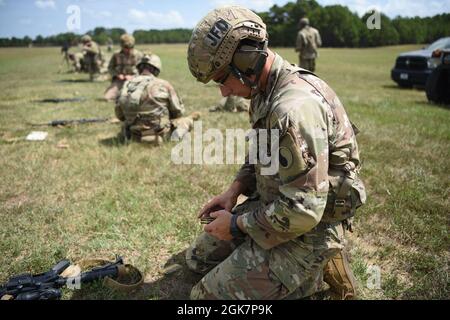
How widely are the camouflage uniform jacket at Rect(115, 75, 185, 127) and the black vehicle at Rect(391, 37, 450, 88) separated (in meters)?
9.72

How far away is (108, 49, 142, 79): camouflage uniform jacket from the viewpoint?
11.8 metres

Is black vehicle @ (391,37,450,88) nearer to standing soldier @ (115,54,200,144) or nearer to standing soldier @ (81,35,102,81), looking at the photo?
standing soldier @ (115,54,200,144)

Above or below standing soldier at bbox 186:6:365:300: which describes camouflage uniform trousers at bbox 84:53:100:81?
above

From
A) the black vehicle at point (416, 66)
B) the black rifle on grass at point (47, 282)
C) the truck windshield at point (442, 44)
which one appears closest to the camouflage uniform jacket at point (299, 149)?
the black rifle on grass at point (47, 282)

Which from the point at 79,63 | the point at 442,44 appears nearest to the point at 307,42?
the point at 442,44

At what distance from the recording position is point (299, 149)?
2072 mm

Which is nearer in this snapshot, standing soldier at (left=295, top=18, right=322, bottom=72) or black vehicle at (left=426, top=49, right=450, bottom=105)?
black vehicle at (left=426, top=49, right=450, bottom=105)

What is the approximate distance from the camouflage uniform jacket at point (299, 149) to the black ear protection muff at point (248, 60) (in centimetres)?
13

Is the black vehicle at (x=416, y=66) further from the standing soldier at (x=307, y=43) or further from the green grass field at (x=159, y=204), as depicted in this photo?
the green grass field at (x=159, y=204)

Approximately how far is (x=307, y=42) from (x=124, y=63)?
646 cm

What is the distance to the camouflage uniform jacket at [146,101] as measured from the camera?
6.42 meters

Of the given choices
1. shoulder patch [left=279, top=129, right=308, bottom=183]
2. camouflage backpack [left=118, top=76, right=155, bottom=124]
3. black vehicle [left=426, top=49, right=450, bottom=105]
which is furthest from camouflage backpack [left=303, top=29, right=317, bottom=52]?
shoulder patch [left=279, top=129, right=308, bottom=183]

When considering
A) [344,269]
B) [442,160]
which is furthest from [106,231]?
[442,160]

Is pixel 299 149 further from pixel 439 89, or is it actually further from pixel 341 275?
pixel 439 89
